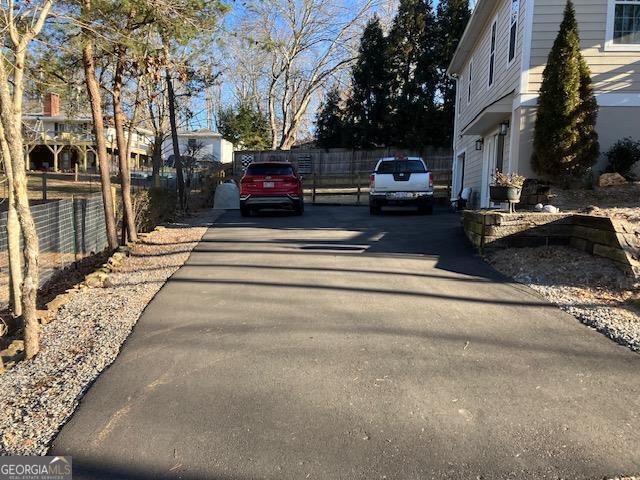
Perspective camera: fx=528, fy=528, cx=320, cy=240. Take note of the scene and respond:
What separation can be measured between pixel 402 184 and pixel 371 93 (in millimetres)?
18079

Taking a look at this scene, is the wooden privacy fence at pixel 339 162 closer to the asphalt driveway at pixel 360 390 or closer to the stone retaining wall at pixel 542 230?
the stone retaining wall at pixel 542 230

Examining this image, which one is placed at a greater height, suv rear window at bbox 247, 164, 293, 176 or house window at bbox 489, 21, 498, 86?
house window at bbox 489, 21, 498, 86

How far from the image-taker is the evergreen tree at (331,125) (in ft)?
108

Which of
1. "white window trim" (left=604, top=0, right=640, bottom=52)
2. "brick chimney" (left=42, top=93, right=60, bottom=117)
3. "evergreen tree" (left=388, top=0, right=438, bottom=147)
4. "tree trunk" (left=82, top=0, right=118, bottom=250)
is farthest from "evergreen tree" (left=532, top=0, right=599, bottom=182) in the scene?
"evergreen tree" (left=388, top=0, right=438, bottom=147)

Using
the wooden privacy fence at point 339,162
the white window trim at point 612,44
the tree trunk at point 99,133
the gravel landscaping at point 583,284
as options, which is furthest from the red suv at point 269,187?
the wooden privacy fence at point 339,162

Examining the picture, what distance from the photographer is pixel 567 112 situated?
1080 cm

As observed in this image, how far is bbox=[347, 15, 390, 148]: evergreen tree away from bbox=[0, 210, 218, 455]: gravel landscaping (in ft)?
83.0

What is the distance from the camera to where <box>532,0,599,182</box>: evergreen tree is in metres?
10.8

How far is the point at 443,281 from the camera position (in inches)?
261

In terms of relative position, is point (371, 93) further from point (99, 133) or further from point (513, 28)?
point (99, 133)

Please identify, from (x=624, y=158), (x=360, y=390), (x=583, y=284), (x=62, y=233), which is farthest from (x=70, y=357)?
(x=624, y=158)

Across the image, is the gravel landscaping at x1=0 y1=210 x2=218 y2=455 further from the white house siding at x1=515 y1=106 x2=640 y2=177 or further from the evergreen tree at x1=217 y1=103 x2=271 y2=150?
the evergreen tree at x1=217 y1=103 x2=271 y2=150

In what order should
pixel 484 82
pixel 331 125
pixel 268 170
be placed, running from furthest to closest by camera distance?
1. pixel 331 125
2. pixel 484 82
3. pixel 268 170

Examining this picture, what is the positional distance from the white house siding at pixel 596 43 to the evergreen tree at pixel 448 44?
18.5 m
